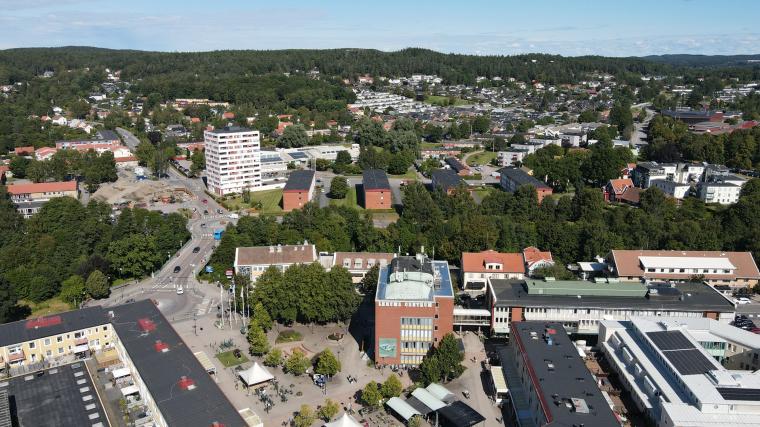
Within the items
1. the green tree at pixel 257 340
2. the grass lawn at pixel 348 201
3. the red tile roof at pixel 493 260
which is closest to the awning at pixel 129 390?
the green tree at pixel 257 340

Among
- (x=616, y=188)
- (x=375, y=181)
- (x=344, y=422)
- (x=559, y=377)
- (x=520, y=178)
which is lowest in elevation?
(x=344, y=422)

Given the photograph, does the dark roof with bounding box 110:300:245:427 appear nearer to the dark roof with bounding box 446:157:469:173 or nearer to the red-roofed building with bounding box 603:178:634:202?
the dark roof with bounding box 446:157:469:173

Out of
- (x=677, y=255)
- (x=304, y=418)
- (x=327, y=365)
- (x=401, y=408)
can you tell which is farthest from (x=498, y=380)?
(x=677, y=255)

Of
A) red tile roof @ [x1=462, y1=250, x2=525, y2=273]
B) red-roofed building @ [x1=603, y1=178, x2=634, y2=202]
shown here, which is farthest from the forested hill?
red tile roof @ [x1=462, y1=250, x2=525, y2=273]

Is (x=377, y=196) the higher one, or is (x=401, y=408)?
(x=377, y=196)

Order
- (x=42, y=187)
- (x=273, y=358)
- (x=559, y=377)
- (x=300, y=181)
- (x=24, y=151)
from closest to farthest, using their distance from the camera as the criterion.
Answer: (x=559, y=377)
(x=273, y=358)
(x=42, y=187)
(x=300, y=181)
(x=24, y=151)

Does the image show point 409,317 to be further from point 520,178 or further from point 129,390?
point 520,178
